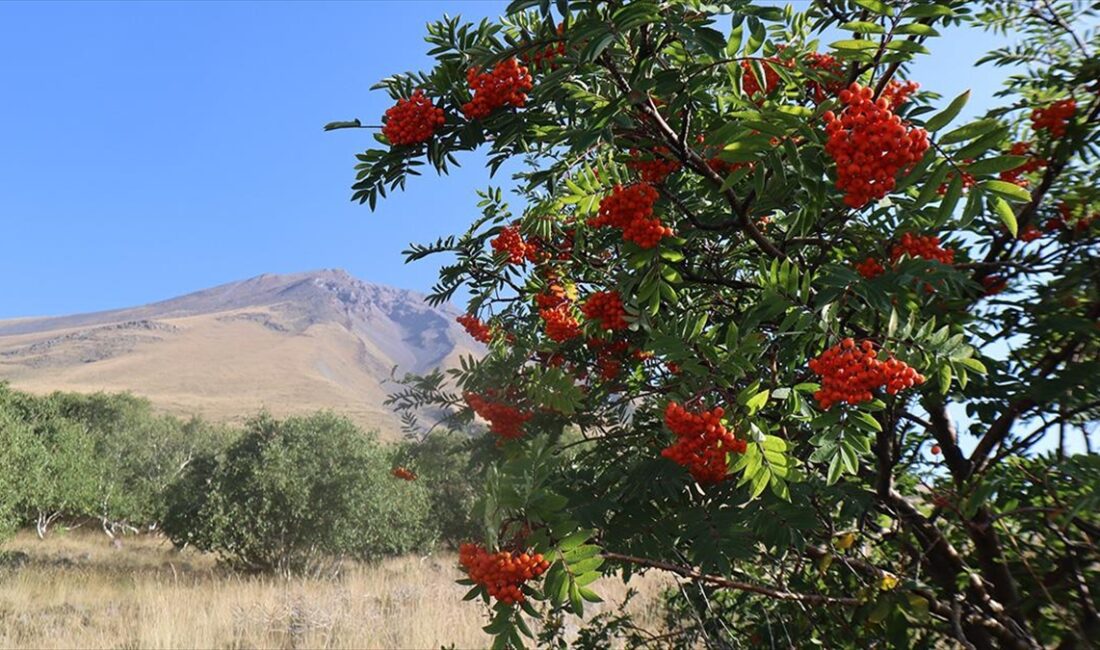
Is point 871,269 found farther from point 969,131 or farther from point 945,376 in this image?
point 969,131

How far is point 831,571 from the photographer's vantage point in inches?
121

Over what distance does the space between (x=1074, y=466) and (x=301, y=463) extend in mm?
13818

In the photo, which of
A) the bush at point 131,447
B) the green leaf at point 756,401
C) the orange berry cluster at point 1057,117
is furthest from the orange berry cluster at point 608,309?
the bush at point 131,447

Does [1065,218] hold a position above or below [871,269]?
above

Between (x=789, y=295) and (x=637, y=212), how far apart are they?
0.49 metres

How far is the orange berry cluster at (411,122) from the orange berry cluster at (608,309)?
0.87 m

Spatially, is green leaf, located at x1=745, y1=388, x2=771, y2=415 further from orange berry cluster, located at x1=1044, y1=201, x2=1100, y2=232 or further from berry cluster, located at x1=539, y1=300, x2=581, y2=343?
orange berry cluster, located at x1=1044, y1=201, x2=1100, y2=232

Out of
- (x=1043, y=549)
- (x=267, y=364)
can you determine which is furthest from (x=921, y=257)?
(x=267, y=364)

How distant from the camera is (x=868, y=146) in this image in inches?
58.5

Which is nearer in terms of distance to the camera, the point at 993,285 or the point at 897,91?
the point at 897,91

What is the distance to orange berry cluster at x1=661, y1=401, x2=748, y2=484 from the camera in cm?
179

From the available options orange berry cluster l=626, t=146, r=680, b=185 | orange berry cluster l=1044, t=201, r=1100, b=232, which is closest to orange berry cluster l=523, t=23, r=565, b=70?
orange berry cluster l=626, t=146, r=680, b=185

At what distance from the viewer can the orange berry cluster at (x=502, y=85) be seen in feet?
6.09

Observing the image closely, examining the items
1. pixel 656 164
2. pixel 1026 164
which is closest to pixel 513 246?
pixel 656 164
